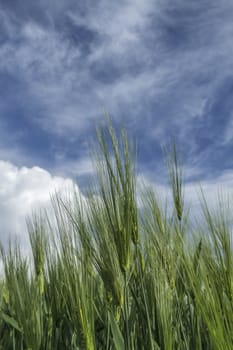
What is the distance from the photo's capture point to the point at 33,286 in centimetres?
198

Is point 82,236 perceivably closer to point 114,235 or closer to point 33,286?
point 114,235

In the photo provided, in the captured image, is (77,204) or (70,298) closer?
(70,298)

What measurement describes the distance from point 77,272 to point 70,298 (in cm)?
9

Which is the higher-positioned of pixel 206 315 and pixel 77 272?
pixel 77 272

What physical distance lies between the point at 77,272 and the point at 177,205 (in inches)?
28.6

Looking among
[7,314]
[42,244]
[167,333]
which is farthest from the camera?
[42,244]

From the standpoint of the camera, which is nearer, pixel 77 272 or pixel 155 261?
pixel 77 272

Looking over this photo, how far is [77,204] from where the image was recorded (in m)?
1.86

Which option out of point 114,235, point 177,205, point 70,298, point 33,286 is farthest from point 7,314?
point 177,205

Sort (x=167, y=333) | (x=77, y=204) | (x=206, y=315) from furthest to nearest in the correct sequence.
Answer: (x=77, y=204), (x=167, y=333), (x=206, y=315)

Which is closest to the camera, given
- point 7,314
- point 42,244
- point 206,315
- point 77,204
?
point 206,315

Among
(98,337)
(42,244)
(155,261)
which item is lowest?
(98,337)

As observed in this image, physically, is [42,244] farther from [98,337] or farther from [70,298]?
[70,298]

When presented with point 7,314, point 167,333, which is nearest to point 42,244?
point 7,314
